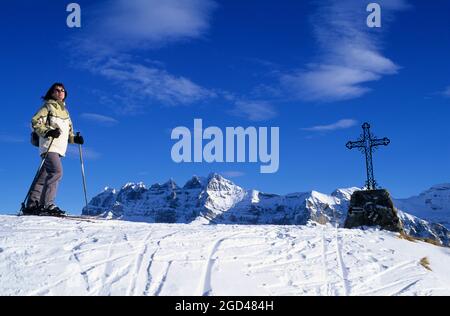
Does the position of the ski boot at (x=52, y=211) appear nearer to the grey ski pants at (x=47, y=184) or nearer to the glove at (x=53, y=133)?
the grey ski pants at (x=47, y=184)

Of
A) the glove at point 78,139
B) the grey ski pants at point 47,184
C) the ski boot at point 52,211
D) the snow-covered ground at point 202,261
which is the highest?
the glove at point 78,139

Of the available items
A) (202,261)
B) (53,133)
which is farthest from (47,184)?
(202,261)

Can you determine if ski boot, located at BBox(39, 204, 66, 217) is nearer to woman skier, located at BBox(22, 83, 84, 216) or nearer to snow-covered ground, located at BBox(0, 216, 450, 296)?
woman skier, located at BBox(22, 83, 84, 216)

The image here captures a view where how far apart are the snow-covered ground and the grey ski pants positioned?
0.89m

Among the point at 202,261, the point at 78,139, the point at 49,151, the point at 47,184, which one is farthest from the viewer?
the point at 78,139

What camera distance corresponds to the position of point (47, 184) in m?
11.4

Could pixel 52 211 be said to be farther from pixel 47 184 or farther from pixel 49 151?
pixel 49 151

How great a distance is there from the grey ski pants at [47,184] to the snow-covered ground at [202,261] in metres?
0.89

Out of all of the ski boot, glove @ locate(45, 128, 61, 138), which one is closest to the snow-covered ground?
the ski boot

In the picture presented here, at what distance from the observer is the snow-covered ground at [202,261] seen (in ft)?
23.3

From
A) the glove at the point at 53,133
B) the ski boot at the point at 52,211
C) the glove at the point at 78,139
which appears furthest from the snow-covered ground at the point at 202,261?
the glove at the point at 78,139

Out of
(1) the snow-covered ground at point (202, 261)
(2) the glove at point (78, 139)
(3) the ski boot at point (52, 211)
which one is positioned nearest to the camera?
(1) the snow-covered ground at point (202, 261)

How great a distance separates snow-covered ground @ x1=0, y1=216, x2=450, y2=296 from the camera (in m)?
7.10

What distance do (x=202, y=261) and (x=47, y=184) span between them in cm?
516
